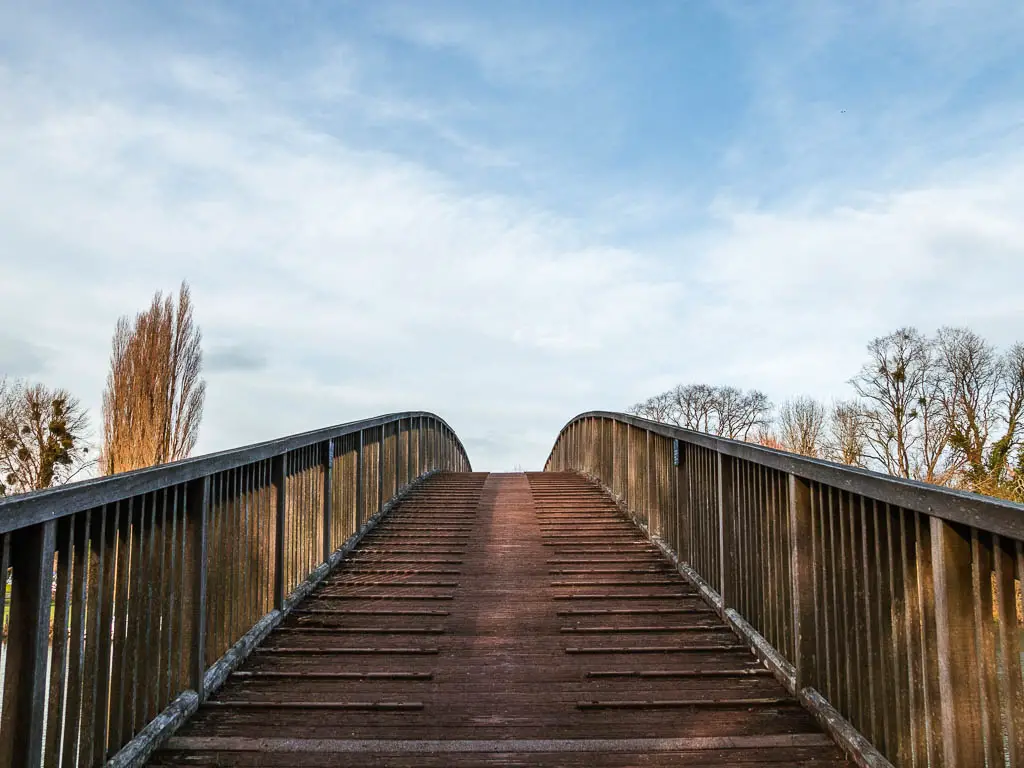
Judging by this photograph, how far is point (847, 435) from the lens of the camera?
3164 centimetres

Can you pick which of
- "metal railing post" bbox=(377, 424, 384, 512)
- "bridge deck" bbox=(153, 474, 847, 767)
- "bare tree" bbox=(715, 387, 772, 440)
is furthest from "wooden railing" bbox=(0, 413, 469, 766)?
"bare tree" bbox=(715, 387, 772, 440)

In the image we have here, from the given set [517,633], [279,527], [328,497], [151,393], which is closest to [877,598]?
[517,633]

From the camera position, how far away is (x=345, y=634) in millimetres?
4105

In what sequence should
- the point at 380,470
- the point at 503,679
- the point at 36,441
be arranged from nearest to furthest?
the point at 503,679 < the point at 380,470 < the point at 36,441

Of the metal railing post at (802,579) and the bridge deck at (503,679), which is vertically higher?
the metal railing post at (802,579)

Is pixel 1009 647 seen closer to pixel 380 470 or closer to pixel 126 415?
pixel 380 470

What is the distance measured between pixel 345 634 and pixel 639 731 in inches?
75.9

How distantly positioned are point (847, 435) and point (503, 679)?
31.9 m

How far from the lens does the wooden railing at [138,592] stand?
81.0 inches

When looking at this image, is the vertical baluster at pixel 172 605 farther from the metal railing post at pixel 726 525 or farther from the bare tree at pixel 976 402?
the bare tree at pixel 976 402

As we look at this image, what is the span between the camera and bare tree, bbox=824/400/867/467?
2955cm

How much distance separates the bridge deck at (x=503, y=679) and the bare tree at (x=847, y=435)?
26.5m

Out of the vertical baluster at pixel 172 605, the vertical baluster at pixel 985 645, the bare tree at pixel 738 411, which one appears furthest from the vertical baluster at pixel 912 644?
the bare tree at pixel 738 411

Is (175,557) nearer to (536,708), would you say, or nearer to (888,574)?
(536,708)
